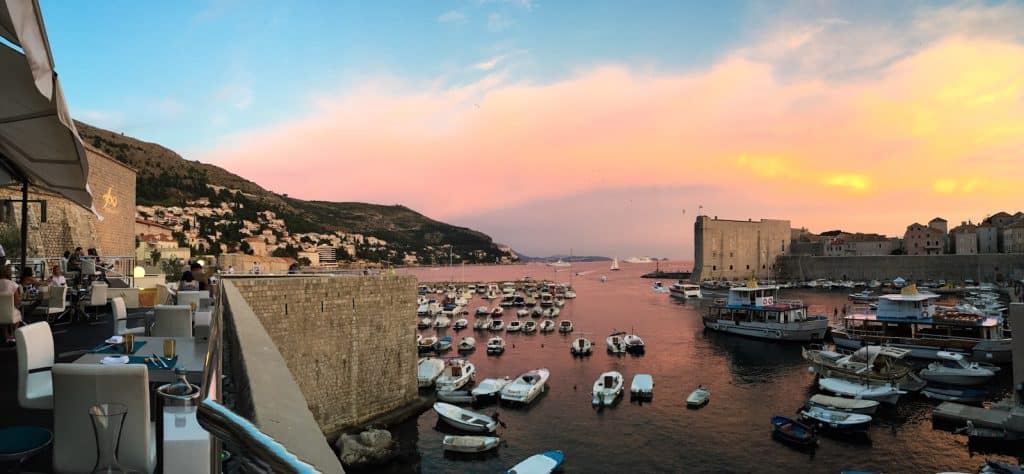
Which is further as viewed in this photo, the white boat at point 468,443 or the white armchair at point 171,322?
the white boat at point 468,443

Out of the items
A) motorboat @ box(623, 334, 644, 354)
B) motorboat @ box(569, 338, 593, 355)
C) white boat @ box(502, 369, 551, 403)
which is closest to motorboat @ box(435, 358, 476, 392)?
white boat @ box(502, 369, 551, 403)

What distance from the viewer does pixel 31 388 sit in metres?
3.14

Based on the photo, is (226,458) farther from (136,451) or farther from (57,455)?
(57,455)

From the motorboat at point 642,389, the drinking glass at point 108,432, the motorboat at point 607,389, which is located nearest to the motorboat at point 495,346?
the motorboat at point 607,389

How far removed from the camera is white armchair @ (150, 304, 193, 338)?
5516 mm

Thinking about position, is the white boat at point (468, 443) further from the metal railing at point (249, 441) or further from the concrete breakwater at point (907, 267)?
the concrete breakwater at point (907, 267)

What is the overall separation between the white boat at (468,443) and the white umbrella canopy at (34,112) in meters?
10.6

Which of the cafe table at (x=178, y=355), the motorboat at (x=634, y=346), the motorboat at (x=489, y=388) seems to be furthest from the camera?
the motorboat at (x=634, y=346)

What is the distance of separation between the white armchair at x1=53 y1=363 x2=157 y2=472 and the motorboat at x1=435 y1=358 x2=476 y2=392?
17.4 metres

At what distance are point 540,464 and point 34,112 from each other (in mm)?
11958

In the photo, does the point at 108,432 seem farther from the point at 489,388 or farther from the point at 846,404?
the point at 846,404

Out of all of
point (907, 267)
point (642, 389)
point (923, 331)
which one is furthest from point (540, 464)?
point (907, 267)

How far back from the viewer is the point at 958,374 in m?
20.0

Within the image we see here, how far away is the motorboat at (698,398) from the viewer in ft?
61.0
